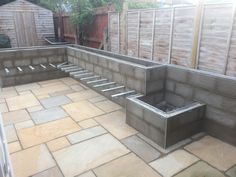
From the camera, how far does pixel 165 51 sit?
16.5 ft

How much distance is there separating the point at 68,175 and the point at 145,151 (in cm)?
92

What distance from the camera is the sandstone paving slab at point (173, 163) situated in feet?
7.04

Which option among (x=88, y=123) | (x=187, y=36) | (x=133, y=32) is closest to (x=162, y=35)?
(x=187, y=36)

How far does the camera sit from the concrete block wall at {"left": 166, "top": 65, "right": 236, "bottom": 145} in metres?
2.49

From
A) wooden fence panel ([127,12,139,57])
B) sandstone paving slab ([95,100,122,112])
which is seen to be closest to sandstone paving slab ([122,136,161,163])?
sandstone paving slab ([95,100,122,112])

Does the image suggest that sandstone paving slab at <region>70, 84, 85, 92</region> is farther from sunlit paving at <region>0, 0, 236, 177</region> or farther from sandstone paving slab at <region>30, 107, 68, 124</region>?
sandstone paving slab at <region>30, 107, 68, 124</region>

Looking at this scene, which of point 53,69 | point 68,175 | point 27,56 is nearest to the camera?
point 68,175

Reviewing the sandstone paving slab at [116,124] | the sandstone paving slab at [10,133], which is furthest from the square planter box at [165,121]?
the sandstone paving slab at [10,133]

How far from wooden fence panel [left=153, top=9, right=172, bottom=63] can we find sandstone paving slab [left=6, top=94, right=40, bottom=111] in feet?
10.1

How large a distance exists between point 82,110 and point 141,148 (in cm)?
146

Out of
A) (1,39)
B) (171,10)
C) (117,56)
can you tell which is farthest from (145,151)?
(1,39)

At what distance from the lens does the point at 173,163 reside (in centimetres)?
226

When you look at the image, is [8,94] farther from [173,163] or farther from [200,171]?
[200,171]

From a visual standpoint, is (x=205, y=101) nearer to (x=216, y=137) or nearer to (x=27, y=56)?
(x=216, y=137)
